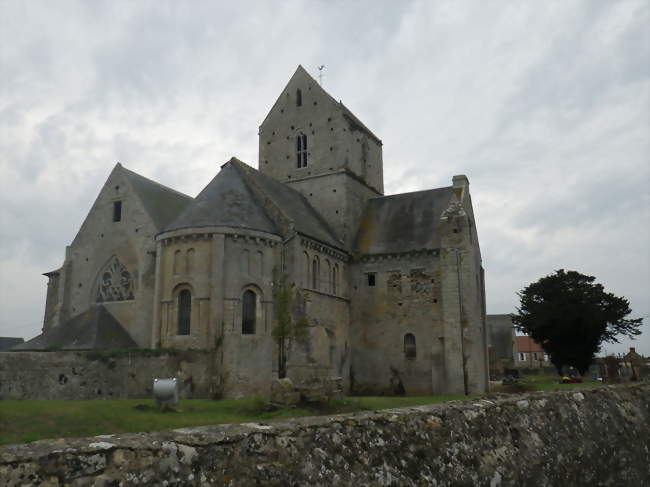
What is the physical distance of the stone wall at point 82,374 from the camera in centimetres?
2525

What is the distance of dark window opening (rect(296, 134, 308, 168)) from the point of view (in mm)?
43125

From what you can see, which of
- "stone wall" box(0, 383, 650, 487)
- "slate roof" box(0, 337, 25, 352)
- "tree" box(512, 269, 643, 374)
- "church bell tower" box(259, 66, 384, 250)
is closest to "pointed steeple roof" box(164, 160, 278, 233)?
"church bell tower" box(259, 66, 384, 250)

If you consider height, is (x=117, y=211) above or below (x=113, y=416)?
above

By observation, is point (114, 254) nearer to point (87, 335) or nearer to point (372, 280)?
point (87, 335)

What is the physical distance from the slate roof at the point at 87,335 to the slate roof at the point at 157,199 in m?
5.92

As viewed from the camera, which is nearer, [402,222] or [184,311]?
[184,311]

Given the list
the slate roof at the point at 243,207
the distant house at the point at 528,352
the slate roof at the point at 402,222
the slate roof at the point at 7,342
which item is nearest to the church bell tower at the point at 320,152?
the slate roof at the point at 402,222

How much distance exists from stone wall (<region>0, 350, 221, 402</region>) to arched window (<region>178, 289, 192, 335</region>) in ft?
7.22

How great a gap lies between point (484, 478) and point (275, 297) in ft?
80.3

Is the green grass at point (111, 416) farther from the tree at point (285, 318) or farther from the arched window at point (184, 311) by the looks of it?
the tree at point (285, 318)

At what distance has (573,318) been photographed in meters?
50.2

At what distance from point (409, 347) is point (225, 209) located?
15.0 metres

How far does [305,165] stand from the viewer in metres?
42.9

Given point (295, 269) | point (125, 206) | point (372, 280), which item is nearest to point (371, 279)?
point (372, 280)
